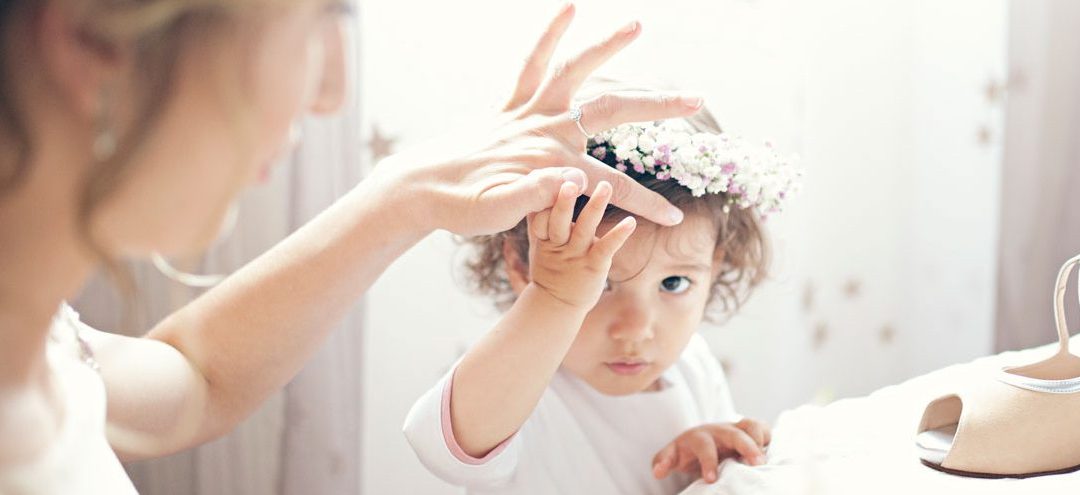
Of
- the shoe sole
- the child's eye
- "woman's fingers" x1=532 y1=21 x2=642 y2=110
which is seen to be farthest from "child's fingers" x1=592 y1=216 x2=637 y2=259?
the shoe sole

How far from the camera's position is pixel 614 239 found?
97 cm

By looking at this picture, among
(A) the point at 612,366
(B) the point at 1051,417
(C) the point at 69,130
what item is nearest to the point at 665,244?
(A) the point at 612,366

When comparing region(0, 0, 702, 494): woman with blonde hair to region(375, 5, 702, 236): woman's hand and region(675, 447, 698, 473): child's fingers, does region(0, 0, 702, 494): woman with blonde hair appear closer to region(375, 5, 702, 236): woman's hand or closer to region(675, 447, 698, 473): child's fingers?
region(375, 5, 702, 236): woman's hand

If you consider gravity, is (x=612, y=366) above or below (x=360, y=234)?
below

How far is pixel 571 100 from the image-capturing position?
101cm

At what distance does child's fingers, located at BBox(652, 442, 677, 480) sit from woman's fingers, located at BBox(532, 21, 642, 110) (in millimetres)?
414

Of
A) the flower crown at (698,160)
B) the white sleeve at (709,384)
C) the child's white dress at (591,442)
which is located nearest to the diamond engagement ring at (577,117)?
the flower crown at (698,160)

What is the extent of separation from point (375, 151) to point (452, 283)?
11.0 inches

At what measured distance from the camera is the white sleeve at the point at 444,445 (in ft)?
3.59

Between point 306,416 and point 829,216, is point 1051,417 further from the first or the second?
point 829,216

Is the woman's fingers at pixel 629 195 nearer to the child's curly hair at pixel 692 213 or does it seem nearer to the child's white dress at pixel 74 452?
the child's curly hair at pixel 692 213

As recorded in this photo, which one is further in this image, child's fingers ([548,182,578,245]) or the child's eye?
the child's eye

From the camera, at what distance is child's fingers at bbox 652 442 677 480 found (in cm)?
116

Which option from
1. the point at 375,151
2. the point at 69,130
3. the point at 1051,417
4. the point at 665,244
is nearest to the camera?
the point at 69,130
